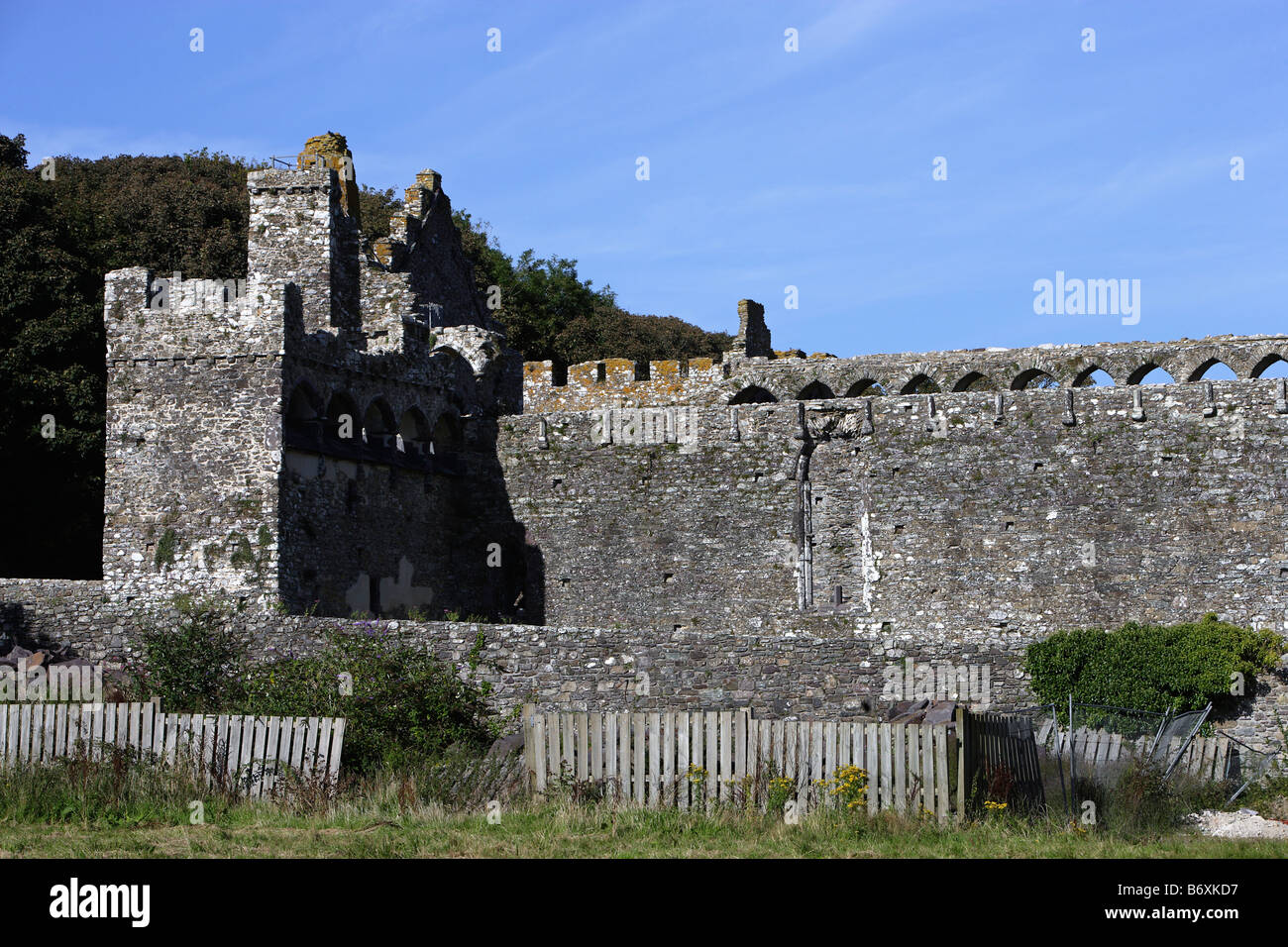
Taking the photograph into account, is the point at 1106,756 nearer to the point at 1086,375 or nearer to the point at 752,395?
the point at 1086,375

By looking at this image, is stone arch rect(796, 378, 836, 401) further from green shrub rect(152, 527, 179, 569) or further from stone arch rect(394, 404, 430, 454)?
green shrub rect(152, 527, 179, 569)

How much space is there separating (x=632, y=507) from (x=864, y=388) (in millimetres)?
7641

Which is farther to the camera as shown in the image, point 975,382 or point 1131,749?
point 975,382

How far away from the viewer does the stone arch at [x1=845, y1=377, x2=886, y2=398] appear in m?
32.8

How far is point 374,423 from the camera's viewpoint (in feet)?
90.2

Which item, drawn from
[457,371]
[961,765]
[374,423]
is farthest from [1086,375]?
[961,765]

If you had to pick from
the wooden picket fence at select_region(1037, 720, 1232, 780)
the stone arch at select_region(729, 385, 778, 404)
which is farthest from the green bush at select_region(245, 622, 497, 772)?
the stone arch at select_region(729, 385, 778, 404)

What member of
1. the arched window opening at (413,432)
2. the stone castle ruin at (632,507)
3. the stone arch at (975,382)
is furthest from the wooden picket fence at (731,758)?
the stone arch at (975,382)

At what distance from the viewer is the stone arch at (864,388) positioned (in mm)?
32781

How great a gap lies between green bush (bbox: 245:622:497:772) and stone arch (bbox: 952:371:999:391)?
46.7 feet

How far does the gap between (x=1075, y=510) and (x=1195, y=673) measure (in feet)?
12.7

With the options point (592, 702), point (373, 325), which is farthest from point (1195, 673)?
point (373, 325)

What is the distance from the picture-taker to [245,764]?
17500 mm
